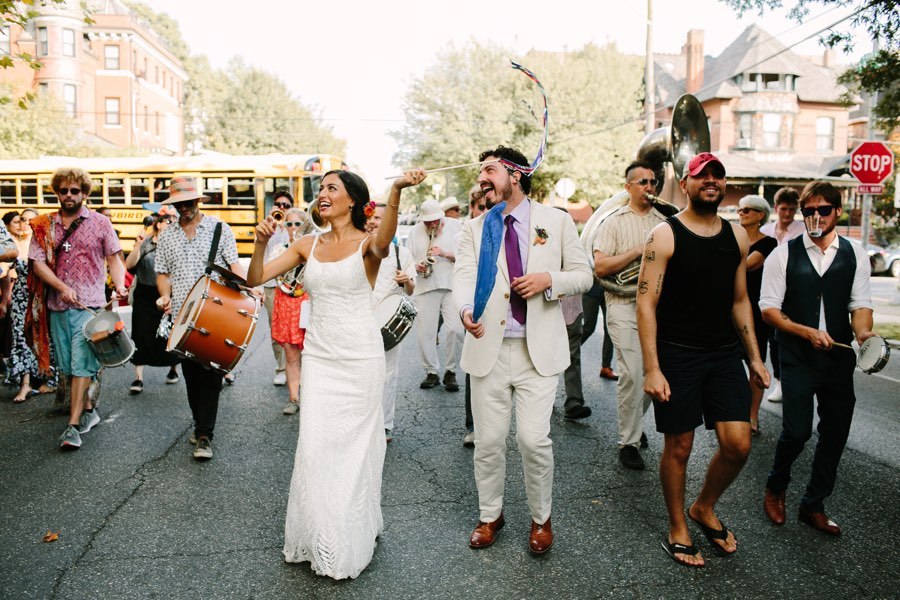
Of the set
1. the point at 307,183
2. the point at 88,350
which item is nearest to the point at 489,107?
the point at 307,183

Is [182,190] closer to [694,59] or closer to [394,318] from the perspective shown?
[394,318]

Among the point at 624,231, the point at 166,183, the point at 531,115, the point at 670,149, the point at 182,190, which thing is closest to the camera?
the point at 624,231

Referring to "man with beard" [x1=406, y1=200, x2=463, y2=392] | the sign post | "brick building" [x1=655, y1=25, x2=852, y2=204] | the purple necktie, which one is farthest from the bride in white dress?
"brick building" [x1=655, y1=25, x2=852, y2=204]

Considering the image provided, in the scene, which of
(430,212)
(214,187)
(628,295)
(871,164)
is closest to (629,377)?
(628,295)

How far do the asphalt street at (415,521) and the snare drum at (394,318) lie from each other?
0.93 meters

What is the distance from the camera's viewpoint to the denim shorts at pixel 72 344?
604 centimetres

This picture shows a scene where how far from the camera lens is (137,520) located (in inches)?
174

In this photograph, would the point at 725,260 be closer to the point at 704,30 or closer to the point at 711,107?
the point at 711,107

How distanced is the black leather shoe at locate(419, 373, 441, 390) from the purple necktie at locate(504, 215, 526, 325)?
4.03 metres

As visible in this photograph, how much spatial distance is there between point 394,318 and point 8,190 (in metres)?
21.5

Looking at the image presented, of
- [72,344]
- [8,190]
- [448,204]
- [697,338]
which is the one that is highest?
[8,190]

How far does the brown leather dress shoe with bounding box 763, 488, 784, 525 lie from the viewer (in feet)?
14.4

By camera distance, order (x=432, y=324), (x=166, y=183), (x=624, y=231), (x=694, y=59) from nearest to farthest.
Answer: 1. (x=624, y=231)
2. (x=432, y=324)
3. (x=166, y=183)
4. (x=694, y=59)

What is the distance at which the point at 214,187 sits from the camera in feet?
72.3
